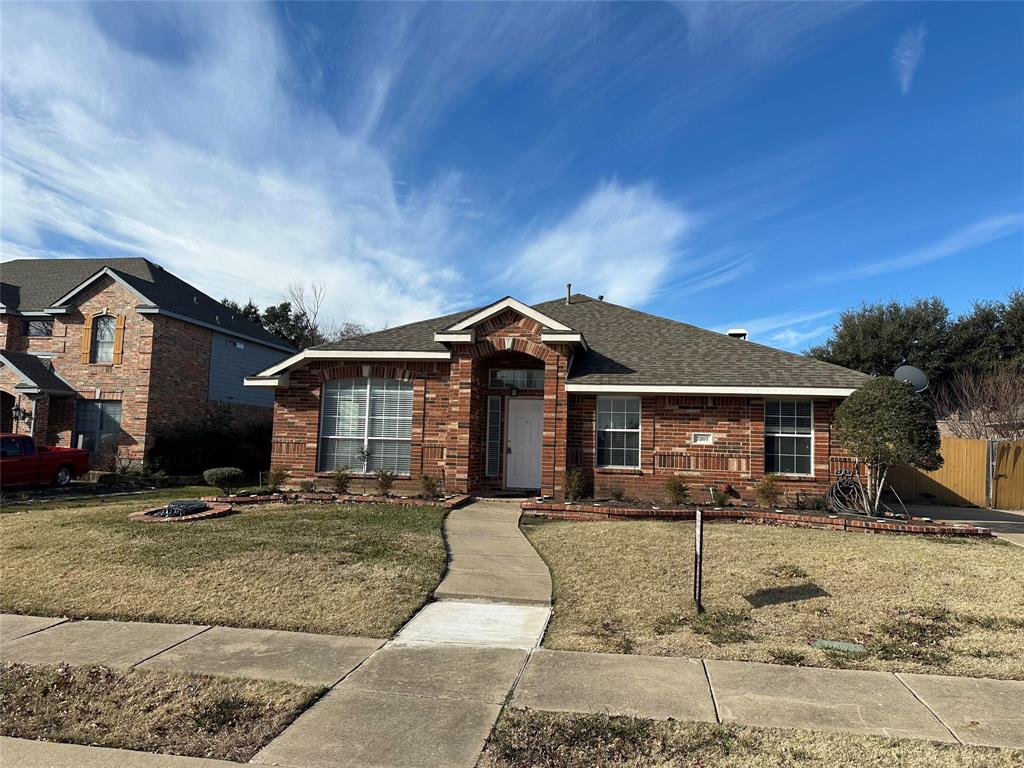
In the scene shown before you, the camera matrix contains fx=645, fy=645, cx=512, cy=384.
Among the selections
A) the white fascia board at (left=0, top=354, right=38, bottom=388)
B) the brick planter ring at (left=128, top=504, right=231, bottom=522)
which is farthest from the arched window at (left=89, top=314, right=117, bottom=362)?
the brick planter ring at (left=128, top=504, right=231, bottom=522)

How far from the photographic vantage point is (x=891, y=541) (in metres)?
10.1

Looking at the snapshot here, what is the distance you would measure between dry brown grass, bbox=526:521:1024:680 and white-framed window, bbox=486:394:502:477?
509 centimetres

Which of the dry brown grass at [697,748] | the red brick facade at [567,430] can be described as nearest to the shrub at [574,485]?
the red brick facade at [567,430]

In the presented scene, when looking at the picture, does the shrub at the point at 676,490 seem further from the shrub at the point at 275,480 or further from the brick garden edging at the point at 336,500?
the shrub at the point at 275,480

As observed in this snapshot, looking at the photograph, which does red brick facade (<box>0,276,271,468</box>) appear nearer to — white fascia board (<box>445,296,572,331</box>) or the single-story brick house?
the single-story brick house

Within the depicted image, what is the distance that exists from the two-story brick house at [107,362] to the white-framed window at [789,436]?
18886 millimetres

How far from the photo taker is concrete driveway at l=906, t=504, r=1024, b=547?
39.7ft

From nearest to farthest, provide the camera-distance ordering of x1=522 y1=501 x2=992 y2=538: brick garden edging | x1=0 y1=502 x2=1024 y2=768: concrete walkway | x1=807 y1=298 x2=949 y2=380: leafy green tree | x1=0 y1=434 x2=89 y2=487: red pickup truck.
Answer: x1=0 y1=502 x2=1024 y2=768: concrete walkway → x1=522 y1=501 x2=992 y2=538: brick garden edging → x1=0 y1=434 x2=89 y2=487: red pickup truck → x1=807 y1=298 x2=949 y2=380: leafy green tree

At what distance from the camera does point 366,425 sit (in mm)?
15273

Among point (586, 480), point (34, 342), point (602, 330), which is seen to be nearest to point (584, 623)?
point (586, 480)

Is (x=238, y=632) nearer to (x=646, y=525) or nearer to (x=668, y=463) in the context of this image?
(x=646, y=525)

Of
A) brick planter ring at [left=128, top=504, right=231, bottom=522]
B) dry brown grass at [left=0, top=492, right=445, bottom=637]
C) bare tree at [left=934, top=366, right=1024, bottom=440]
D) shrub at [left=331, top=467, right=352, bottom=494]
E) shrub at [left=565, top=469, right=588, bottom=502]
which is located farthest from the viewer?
bare tree at [left=934, top=366, right=1024, bottom=440]

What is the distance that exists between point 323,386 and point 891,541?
1209 cm

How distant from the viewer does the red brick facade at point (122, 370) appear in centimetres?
2119
